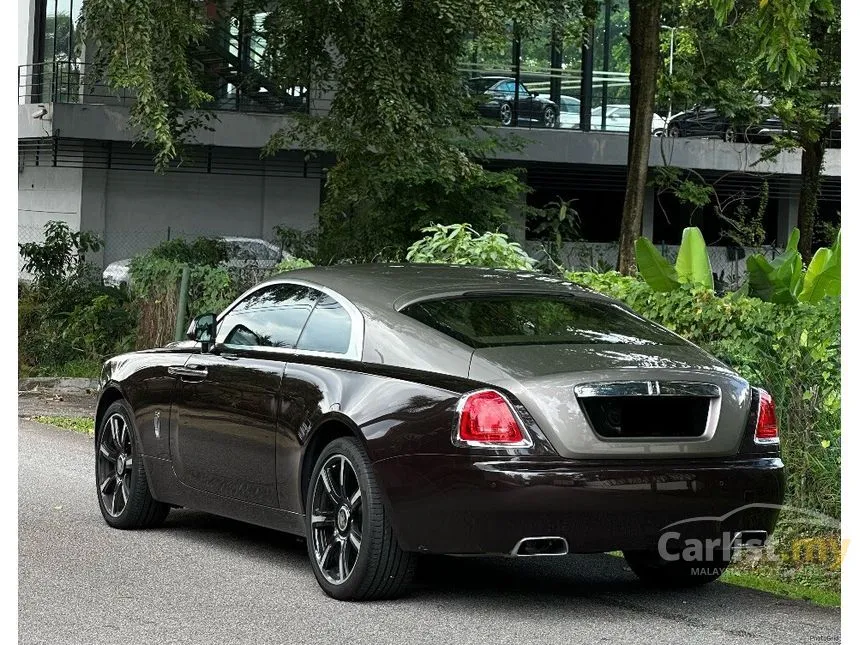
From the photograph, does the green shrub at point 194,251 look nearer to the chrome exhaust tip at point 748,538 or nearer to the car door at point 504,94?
the car door at point 504,94

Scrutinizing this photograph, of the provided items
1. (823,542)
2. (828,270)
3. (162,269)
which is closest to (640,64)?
(162,269)

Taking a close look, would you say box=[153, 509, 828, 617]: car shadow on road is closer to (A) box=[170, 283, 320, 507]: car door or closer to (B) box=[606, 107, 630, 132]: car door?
(A) box=[170, 283, 320, 507]: car door

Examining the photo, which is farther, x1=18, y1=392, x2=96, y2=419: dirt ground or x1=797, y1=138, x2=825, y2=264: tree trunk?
x1=797, y1=138, x2=825, y2=264: tree trunk

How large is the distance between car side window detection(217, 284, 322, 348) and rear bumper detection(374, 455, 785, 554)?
1.49 meters

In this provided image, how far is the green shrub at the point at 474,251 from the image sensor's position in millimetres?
13078

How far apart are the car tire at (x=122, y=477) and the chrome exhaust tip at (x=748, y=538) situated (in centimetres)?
386

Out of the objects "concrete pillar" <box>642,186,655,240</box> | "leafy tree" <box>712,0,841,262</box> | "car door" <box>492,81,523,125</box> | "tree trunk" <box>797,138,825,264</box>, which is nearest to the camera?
"leafy tree" <box>712,0,841,262</box>

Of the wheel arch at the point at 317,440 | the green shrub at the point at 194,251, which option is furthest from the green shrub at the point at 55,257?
the wheel arch at the point at 317,440

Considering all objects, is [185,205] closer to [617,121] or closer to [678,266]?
[617,121]

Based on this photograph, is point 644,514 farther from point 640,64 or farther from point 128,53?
point 640,64

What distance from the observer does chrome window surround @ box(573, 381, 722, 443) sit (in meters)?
6.67

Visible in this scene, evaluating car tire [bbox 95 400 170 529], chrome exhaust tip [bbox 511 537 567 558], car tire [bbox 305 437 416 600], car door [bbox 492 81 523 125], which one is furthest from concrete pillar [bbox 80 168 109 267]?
chrome exhaust tip [bbox 511 537 567 558]

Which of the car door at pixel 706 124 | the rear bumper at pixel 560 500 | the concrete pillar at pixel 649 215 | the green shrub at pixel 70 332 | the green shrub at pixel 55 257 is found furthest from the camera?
the concrete pillar at pixel 649 215

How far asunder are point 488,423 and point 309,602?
1.38 metres
